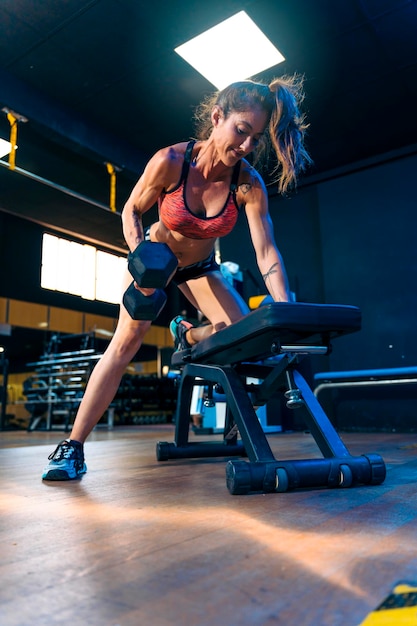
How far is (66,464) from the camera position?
1416 millimetres

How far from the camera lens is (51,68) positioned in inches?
137

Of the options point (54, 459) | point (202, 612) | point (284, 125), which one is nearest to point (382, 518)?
point (202, 612)

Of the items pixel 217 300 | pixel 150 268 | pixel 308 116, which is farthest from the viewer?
pixel 308 116

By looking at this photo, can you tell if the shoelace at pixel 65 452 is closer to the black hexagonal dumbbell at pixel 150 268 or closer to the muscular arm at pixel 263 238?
the black hexagonal dumbbell at pixel 150 268

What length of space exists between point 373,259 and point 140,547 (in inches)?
159

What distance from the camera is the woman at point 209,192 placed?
4.56 ft

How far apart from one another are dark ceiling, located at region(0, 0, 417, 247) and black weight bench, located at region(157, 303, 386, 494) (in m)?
2.53

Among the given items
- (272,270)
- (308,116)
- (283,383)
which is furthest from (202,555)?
(308,116)

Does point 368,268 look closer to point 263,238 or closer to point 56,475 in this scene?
point 263,238

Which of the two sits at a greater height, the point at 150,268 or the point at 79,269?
the point at 79,269

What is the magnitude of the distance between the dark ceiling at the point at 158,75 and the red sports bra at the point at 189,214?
6.59 ft

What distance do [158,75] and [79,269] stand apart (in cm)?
515

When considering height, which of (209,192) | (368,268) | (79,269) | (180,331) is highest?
(79,269)

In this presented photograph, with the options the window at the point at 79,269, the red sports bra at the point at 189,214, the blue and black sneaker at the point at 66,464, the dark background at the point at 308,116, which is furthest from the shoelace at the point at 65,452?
the window at the point at 79,269
